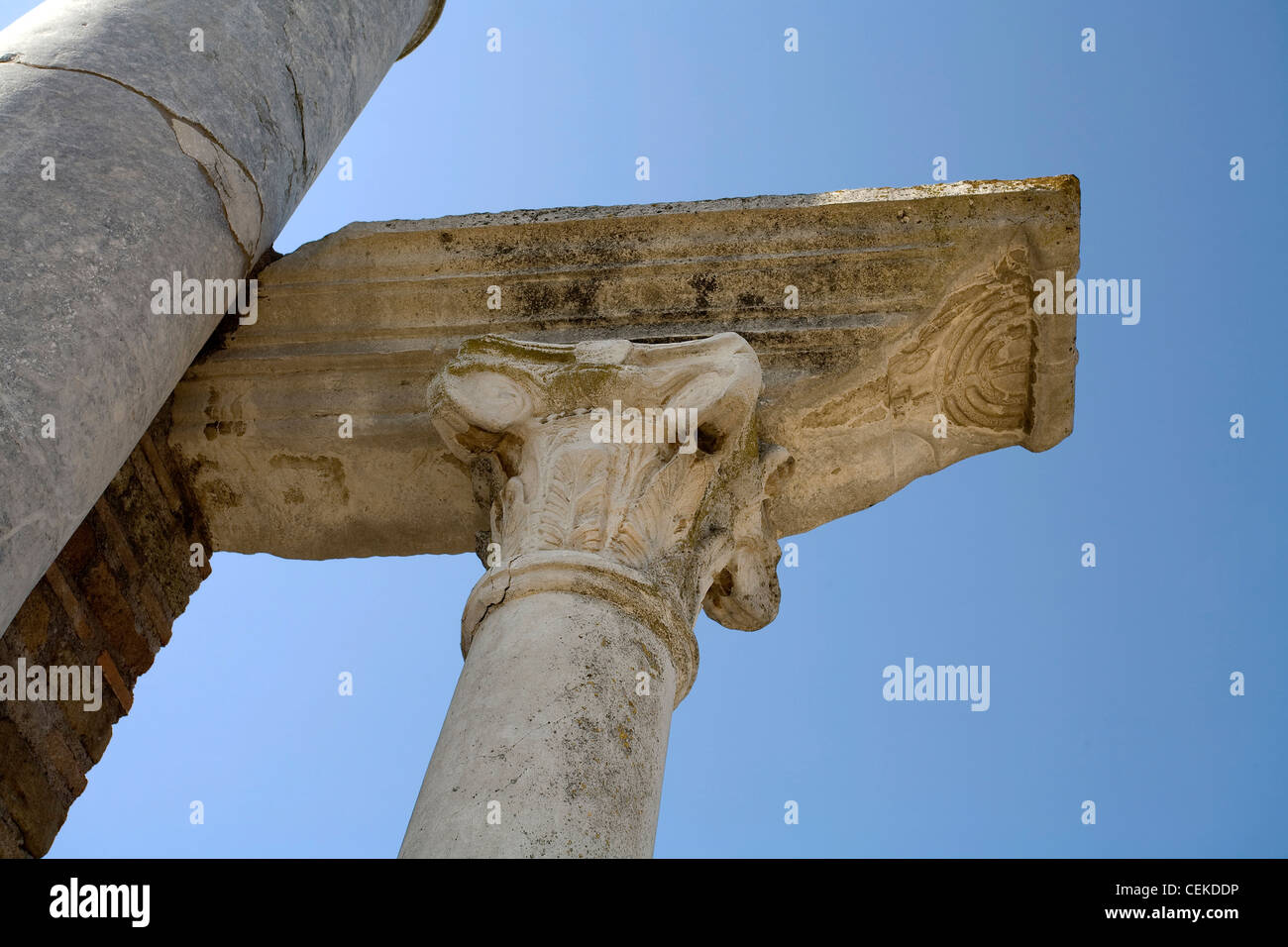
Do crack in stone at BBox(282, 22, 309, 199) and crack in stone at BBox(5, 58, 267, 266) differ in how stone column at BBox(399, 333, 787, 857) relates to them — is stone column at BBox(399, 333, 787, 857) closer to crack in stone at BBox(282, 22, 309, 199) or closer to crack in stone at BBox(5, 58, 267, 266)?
crack in stone at BBox(5, 58, 267, 266)

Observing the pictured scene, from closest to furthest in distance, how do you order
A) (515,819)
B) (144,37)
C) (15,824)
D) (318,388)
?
(515,819)
(144,37)
(15,824)
(318,388)

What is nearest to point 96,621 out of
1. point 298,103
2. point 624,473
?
point 298,103

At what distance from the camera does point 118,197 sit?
13.7 feet

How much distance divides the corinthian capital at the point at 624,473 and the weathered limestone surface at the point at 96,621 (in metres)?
1.33

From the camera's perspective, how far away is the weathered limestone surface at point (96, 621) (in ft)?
16.6

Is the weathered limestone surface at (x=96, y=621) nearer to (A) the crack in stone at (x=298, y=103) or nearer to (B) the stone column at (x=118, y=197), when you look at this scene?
(B) the stone column at (x=118, y=197)

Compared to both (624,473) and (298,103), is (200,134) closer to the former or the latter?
(298,103)

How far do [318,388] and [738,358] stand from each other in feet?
5.80

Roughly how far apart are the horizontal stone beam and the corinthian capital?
1.14ft

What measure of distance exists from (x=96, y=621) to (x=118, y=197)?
6.20ft

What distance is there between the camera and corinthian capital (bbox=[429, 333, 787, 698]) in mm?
4094

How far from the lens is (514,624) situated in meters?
3.88
